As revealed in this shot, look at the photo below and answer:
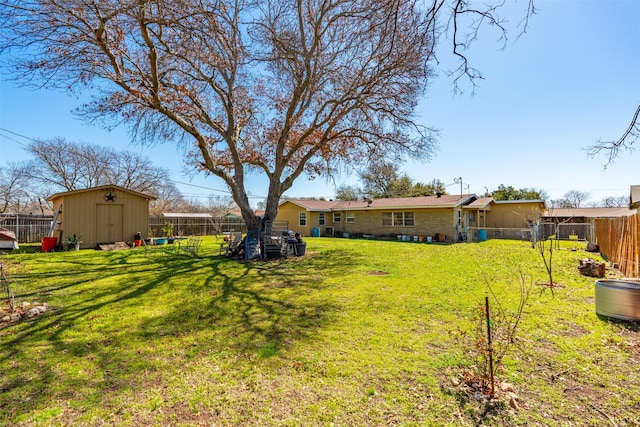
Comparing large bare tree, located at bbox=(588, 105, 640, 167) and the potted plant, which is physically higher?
large bare tree, located at bbox=(588, 105, 640, 167)

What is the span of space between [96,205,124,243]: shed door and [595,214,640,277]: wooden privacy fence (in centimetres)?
1899

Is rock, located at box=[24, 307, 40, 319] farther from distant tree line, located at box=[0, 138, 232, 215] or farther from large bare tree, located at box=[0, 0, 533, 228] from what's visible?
distant tree line, located at box=[0, 138, 232, 215]

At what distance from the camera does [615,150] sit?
136 inches

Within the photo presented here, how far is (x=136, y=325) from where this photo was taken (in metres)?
4.54

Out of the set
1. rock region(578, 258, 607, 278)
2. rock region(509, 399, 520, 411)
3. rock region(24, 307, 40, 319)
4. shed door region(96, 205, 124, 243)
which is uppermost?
shed door region(96, 205, 124, 243)

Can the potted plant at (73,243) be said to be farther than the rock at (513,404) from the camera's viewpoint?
Yes

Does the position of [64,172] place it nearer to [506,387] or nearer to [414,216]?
[414,216]

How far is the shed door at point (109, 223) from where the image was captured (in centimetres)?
1391

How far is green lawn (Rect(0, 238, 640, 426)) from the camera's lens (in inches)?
99.3

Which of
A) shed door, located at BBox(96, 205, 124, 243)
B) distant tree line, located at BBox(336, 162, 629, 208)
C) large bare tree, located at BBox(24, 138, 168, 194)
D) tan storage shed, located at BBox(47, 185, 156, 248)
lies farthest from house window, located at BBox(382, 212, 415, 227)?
large bare tree, located at BBox(24, 138, 168, 194)

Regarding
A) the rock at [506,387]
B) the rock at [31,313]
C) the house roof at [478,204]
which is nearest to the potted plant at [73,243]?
the rock at [31,313]

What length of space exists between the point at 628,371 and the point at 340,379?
3.10m

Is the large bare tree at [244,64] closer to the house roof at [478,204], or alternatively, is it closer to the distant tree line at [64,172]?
the house roof at [478,204]

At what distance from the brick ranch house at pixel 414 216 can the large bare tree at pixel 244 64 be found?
6713 mm
